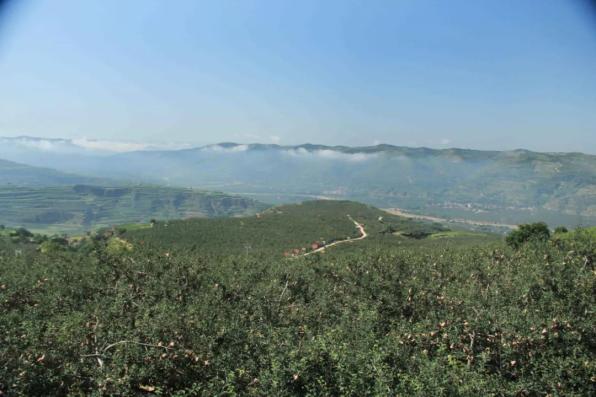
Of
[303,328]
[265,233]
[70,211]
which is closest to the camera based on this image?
[303,328]

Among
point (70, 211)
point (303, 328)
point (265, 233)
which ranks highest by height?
point (303, 328)

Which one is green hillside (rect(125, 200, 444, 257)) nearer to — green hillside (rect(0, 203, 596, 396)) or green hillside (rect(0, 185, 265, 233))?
green hillside (rect(0, 203, 596, 396))

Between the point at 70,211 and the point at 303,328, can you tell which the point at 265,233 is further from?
the point at 70,211

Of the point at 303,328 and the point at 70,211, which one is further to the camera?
the point at 70,211

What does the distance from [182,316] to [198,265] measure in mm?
6337

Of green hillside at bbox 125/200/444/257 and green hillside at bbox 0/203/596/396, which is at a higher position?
green hillside at bbox 0/203/596/396

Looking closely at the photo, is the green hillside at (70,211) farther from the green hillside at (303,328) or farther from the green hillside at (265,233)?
the green hillside at (303,328)

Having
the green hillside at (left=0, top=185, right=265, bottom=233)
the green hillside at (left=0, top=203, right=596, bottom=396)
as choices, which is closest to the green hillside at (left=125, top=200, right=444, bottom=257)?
the green hillside at (left=0, top=203, right=596, bottom=396)

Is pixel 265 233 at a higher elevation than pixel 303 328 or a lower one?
lower

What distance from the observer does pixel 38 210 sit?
165 metres

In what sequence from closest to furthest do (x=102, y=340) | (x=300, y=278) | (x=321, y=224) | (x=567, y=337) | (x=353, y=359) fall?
(x=353, y=359), (x=102, y=340), (x=567, y=337), (x=300, y=278), (x=321, y=224)

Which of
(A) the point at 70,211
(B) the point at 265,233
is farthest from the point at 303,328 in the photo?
(A) the point at 70,211

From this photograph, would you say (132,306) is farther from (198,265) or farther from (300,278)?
(300,278)

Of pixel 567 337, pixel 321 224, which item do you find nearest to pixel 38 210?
pixel 321 224
